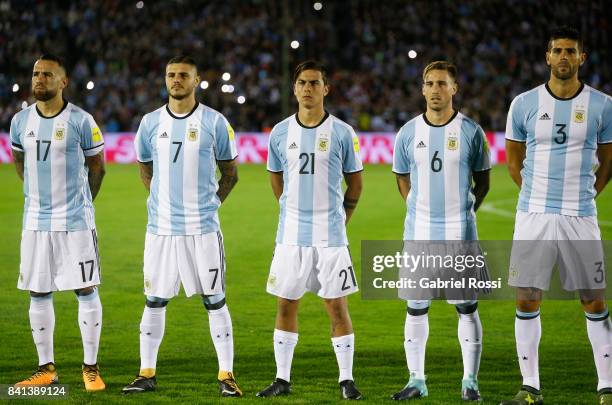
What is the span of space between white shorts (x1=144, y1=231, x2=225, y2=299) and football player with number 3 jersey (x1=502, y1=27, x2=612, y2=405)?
1939mm

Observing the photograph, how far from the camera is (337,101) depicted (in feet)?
102

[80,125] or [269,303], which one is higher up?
[80,125]

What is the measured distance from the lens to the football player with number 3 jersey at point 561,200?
643 cm

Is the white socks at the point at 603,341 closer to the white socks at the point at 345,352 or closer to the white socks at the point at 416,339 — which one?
the white socks at the point at 416,339

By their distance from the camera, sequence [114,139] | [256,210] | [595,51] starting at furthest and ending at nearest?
[595,51] < [114,139] < [256,210]

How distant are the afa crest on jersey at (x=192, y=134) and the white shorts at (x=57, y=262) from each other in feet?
3.25

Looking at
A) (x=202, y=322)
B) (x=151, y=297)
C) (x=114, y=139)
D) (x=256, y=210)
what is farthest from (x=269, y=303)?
(x=114, y=139)

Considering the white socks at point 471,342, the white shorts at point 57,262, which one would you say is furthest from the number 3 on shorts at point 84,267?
the white socks at point 471,342

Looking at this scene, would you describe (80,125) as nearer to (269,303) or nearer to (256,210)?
(269,303)

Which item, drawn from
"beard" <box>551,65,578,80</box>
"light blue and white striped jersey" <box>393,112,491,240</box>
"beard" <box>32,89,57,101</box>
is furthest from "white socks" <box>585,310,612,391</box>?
"beard" <box>32,89,57,101</box>

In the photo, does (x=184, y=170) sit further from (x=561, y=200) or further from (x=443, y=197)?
(x=561, y=200)

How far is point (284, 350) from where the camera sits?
6.86 metres

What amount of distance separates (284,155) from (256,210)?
37.2ft

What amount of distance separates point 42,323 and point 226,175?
63.3 inches
